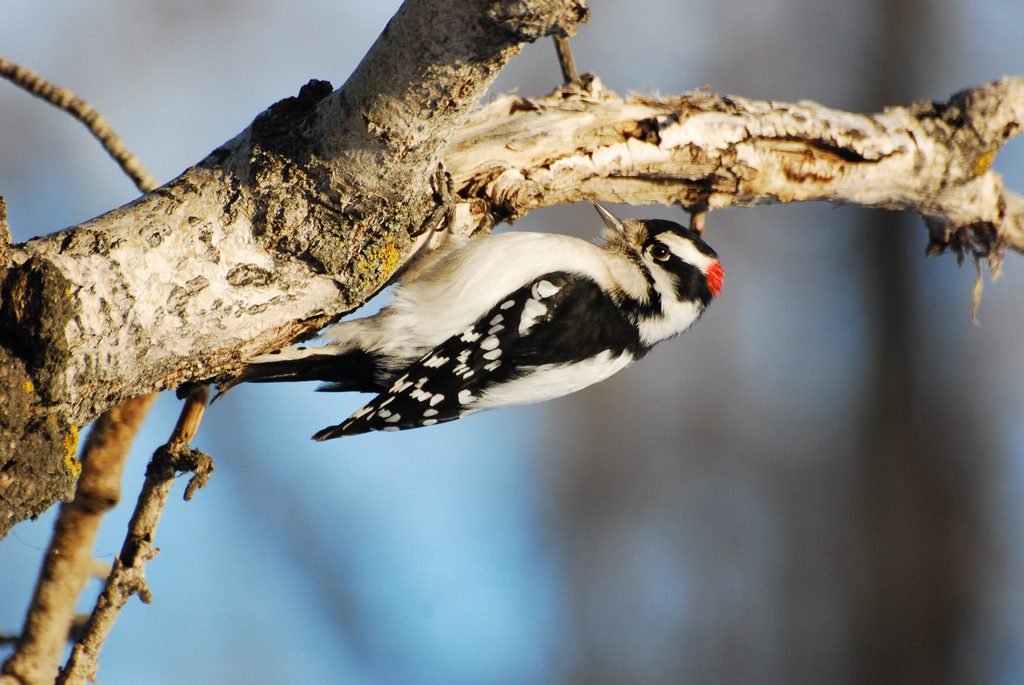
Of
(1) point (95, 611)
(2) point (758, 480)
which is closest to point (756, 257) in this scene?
(2) point (758, 480)

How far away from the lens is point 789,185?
10.6 feet

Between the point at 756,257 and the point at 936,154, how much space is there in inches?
149

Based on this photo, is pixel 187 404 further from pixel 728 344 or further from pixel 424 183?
pixel 728 344

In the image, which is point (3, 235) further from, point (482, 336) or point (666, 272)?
point (666, 272)

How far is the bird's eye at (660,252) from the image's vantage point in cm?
298

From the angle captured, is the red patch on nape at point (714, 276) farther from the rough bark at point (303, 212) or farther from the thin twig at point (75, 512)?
the thin twig at point (75, 512)

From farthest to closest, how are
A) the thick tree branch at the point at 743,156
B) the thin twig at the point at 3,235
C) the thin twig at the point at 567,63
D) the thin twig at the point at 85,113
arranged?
the thin twig at the point at 567,63 → the thick tree branch at the point at 743,156 → the thin twig at the point at 85,113 → the thin twig at the point at 3,235

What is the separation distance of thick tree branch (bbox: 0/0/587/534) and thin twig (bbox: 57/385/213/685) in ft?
0.65

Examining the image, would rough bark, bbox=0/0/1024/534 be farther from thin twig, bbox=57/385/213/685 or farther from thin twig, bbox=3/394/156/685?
thin twig, bbox=3/394/156/685

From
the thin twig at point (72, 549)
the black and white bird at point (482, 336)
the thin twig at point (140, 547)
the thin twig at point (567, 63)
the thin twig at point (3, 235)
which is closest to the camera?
the thin twig at point (3, 235)

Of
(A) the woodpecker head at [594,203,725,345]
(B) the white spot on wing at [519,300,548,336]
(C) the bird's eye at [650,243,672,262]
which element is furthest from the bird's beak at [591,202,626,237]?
(B) the white spot on wing at [519,300,548,336]

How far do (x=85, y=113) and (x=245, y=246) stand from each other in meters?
0.78

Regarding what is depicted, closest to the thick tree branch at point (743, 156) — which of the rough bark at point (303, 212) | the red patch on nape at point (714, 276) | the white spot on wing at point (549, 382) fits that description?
the rough bark at point (303, 212)

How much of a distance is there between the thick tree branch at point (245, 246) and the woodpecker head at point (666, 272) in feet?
3.19
